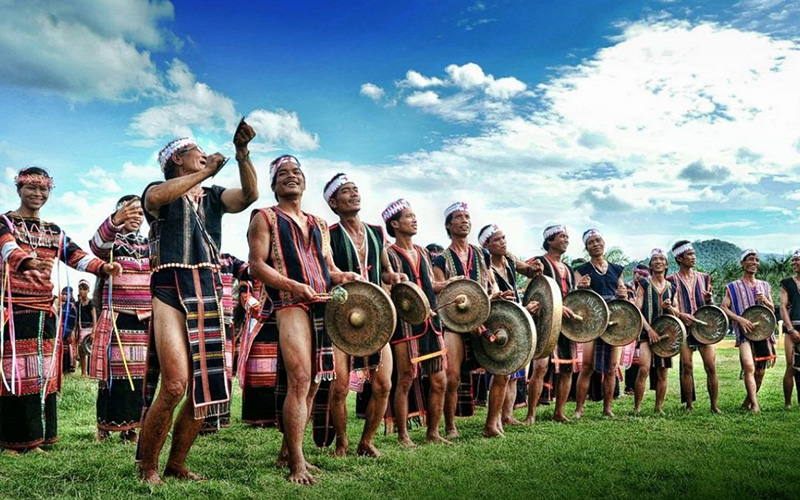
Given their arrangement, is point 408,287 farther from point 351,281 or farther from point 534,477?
point 534,477

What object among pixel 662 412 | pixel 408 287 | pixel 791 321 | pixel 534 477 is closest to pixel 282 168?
pixel 408 287

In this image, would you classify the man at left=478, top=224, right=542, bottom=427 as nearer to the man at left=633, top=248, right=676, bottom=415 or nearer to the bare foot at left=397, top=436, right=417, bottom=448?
the bare foot at left=397, top=436, right=417, bottom=448

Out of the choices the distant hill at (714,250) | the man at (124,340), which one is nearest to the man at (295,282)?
the man at (124,340)

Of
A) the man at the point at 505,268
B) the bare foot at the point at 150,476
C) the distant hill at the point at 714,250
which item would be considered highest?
the distant hill at the point at 714,250

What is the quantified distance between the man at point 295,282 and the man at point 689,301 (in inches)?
262

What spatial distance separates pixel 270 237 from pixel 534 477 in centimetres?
279

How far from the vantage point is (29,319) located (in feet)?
23.7

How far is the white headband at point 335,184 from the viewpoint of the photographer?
724 cm

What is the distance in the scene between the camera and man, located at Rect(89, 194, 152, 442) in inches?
308

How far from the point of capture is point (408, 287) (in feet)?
23.2

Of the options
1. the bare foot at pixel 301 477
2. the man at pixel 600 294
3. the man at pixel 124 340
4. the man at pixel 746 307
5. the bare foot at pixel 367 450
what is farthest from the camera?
the man at pixel 746 307

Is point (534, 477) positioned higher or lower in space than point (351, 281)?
lower

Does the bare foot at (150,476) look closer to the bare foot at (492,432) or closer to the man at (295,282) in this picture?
the man at (295,282)

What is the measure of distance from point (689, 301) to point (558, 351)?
9.09 feet
